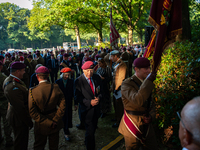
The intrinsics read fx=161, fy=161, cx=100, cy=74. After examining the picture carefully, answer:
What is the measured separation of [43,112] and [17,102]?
59 centimetres

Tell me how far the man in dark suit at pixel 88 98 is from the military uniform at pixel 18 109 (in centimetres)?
117

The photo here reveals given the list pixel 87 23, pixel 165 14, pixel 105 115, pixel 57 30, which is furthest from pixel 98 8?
pixel 57 30

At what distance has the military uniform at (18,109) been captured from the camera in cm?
321

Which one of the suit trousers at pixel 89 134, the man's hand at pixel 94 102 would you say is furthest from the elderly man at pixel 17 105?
the man's hand at pixel 94 102

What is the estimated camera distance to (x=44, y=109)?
3.09 m

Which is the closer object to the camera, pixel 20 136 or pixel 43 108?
pixel 43 108

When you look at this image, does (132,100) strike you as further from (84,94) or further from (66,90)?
(66,90)

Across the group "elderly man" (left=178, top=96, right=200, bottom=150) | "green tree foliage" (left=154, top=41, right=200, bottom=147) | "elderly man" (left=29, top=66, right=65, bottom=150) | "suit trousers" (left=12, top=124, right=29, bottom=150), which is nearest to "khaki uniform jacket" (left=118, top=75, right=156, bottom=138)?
"green tree foliage" (left=154, top=41, right=200, bottom=147)

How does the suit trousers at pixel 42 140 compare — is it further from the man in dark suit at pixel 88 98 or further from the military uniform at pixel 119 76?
the military uniform at pixel 119 76

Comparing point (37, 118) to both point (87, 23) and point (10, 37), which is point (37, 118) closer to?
point (87, 23)

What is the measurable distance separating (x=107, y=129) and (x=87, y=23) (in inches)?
983

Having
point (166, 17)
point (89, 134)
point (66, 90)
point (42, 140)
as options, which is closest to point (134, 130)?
point (89, 134)

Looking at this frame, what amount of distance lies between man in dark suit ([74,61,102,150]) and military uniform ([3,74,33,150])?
117 centimetres

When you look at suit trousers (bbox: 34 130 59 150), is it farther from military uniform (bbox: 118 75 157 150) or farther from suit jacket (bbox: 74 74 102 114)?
military uniform (bbox: 118 75 157 150)
